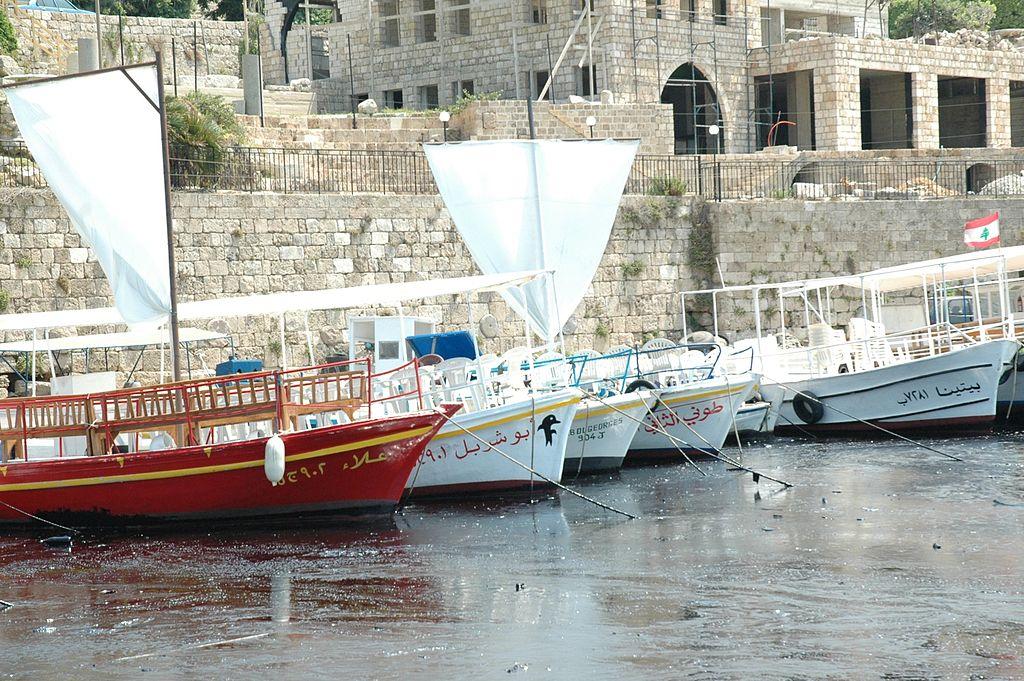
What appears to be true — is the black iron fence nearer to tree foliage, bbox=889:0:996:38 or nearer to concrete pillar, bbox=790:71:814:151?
concrete pillar, bbox=790:71:814:151

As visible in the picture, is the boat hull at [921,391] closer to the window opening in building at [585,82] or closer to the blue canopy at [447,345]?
the blue canopy at [447,345]

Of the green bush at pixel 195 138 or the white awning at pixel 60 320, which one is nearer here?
the white awning at pixel 60 320

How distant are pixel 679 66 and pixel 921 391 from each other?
18.2m

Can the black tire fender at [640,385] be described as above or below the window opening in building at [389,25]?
below

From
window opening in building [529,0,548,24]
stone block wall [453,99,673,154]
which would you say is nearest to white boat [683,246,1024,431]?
stone block wall [453,99,673,154]

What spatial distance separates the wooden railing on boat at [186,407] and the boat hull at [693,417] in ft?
16.7

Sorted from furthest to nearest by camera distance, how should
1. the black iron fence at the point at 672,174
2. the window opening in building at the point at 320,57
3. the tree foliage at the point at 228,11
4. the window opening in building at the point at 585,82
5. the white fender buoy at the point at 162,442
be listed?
the tree foliage at the point at 228,11 → the window opening in building at the point at 320,57 → the window opening in building at the point at 585,82 → the black iron fence at the point at 672,174 → the white fender buoy at the point at 162,442

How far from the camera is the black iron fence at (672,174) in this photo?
24844mm

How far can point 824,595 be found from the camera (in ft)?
35.6

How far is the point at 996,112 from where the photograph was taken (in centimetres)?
4109

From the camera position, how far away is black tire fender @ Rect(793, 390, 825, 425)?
22.2 metres

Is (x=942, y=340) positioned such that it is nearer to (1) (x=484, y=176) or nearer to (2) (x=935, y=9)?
(1) (x=484, y=176)

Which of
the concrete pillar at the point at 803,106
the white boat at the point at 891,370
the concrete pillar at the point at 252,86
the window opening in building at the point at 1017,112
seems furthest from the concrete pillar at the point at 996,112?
the concrete pillar at the point at 252,86

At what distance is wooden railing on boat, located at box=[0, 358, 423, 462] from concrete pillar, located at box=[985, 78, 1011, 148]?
100 ft
